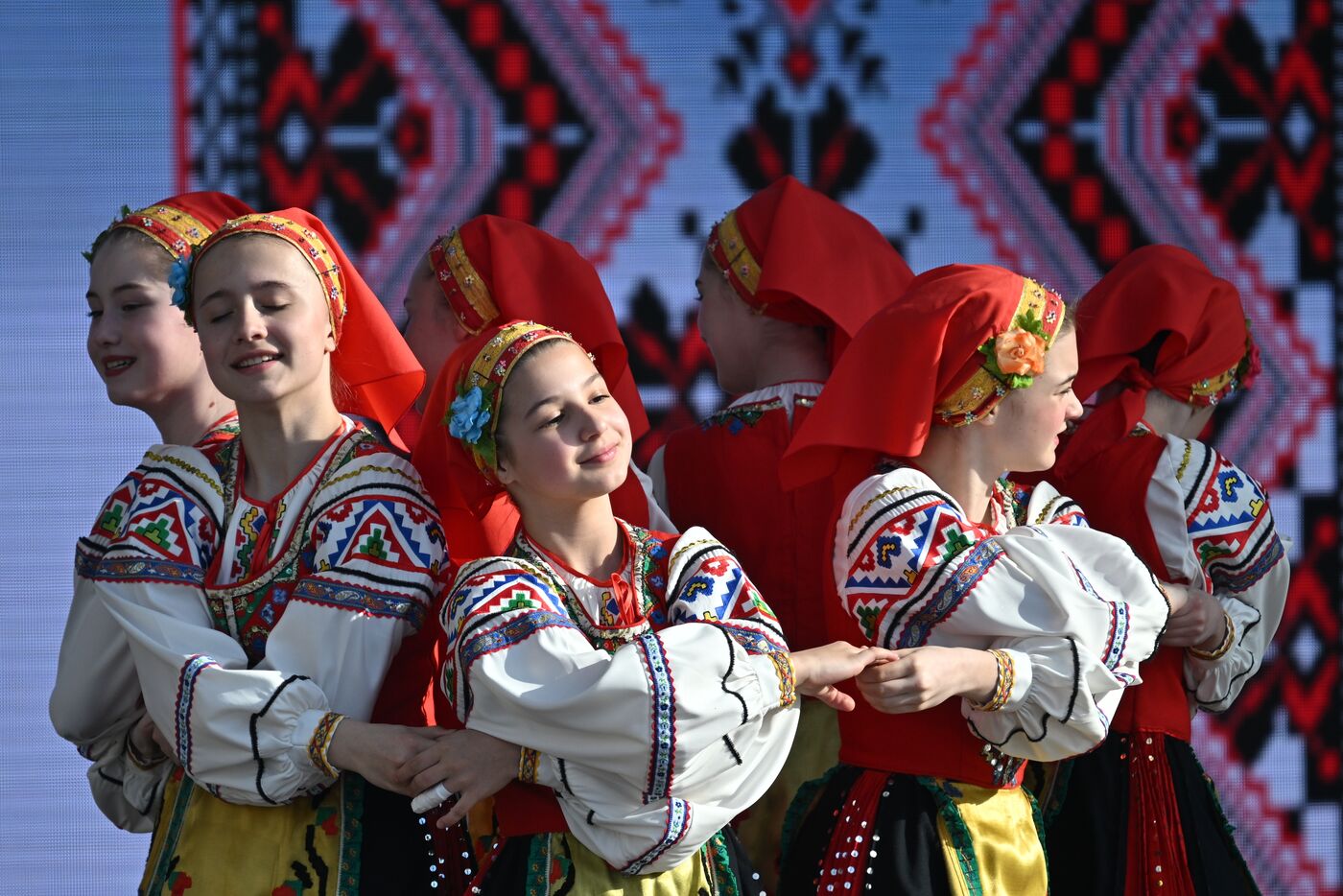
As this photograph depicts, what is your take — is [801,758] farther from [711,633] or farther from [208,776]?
[208,776]

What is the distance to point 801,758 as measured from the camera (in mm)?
3543

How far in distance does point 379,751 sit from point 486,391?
1.85 feet

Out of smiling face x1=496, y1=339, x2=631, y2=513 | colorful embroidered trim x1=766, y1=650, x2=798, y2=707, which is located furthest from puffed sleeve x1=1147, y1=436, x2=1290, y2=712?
smiling face x1=496, y1=339, x2=631, y2=513

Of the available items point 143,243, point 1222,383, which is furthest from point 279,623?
point 1222,383

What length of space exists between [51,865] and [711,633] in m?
2.55

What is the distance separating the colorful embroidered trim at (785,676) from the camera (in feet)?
9.09

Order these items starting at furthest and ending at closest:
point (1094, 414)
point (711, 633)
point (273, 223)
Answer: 1. point (1094, 414)
2. point (273, 223)
3. point (711, 633)

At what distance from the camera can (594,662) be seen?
269 cm

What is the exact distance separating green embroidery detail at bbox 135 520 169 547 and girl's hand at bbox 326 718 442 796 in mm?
428

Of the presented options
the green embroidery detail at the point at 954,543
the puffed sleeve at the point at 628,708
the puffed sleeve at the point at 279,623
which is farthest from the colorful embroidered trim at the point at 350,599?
the green embroidery detail at the point at 954,543

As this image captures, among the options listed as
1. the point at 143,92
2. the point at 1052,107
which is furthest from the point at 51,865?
the point at 1052,107

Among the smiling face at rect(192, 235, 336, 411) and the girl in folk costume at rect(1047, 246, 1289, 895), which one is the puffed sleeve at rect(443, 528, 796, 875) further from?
the girl in folk costume at rect(1047, 246, 1289, 895)

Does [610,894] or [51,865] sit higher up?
[51,865]

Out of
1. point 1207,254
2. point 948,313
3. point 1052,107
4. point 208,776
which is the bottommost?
point 208,776
